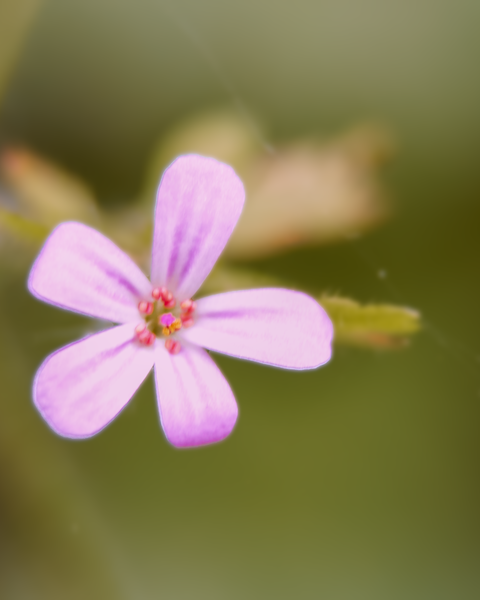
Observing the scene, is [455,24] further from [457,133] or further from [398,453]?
[398,453]

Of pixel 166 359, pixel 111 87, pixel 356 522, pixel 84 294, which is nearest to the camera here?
pixel 84 294

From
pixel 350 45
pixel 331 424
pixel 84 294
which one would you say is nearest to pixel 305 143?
pixel 350 45

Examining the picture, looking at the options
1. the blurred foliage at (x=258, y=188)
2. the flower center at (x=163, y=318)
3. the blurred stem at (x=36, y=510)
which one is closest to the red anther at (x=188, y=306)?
the flower center at (x=163, y=318)

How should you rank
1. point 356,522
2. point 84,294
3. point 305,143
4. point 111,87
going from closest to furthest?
point 84,294, point 356,522, point 305,143, point 111,87

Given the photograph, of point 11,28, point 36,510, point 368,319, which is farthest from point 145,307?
point 36,510

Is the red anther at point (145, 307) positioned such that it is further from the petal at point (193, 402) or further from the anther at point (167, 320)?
the petal at point (193, 402)

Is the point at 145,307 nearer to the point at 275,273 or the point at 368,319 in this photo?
A: the point at 368,319
